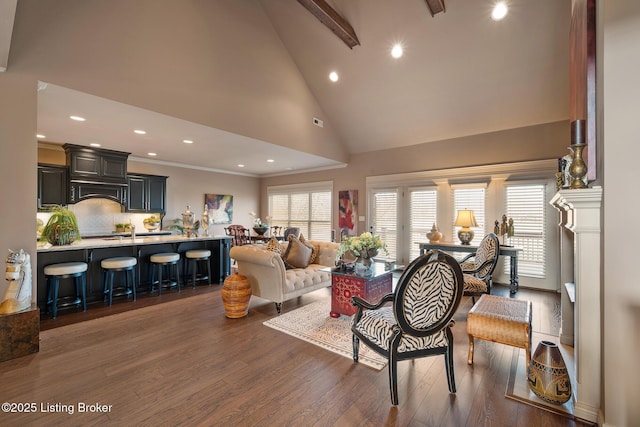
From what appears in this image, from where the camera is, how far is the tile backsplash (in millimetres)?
6316

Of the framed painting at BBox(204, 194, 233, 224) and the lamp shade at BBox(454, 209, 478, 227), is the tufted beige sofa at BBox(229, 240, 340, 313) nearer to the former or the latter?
the lamp shade at BBox(454, 209, 478, 227)

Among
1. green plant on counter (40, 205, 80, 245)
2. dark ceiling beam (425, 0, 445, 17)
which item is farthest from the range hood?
dark ceiling beam (425, 0, 445, 17)

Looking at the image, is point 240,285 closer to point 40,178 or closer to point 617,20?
point 617,20

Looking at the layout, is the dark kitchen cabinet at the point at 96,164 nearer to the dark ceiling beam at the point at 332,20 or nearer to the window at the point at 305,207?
the window at the point at 305,207

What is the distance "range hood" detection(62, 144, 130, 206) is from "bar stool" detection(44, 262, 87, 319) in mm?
2610

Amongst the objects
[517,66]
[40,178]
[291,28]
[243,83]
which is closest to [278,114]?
[243,83]

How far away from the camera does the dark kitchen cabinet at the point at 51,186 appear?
5.42 m

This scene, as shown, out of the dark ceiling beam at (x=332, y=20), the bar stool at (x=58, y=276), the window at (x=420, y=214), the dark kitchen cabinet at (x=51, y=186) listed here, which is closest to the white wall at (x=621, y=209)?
the dark ceiling beam at (x=332, y=20)

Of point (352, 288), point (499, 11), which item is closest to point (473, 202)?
point (499, 11)

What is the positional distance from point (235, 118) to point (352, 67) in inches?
99.8

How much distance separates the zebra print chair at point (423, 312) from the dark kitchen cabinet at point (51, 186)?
6.76 m

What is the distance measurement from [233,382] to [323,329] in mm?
1290

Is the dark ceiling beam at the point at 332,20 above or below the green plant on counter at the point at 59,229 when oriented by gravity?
above

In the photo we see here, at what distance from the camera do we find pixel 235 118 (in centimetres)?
479
